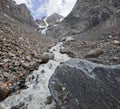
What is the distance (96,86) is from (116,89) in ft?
2.59

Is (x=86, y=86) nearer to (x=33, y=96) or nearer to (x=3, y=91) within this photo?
(x=33, y=96)

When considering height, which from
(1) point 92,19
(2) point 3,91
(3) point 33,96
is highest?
(1) point 92,19

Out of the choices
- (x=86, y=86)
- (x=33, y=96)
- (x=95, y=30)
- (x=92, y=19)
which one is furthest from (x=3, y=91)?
(x=92, y=19)

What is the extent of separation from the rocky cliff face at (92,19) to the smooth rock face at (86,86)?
22950 millimetres

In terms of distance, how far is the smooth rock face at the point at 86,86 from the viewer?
696 centimetres

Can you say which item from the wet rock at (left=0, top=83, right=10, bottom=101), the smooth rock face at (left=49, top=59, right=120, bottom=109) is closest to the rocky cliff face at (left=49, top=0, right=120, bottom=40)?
the wet rock at (left=0, top=83, right=10, bottom=101)

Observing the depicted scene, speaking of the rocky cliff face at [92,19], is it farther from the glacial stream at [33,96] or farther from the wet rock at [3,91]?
the wet rock at [3,91]

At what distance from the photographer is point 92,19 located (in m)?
47.4

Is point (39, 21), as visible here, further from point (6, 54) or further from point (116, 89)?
point (116, 89)

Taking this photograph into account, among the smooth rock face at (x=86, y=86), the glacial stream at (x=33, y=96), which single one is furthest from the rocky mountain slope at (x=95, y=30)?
the smooth rock face at (x=86, y=86)

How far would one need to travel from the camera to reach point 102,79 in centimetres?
733

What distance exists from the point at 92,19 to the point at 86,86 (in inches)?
1616

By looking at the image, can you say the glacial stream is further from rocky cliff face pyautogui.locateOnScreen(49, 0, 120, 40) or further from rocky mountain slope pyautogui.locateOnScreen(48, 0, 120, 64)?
rocky cliff face pyautogui.locateOnScreen(49, 0, 120, 40)

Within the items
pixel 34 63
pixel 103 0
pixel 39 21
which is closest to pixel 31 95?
pixel 34 63
